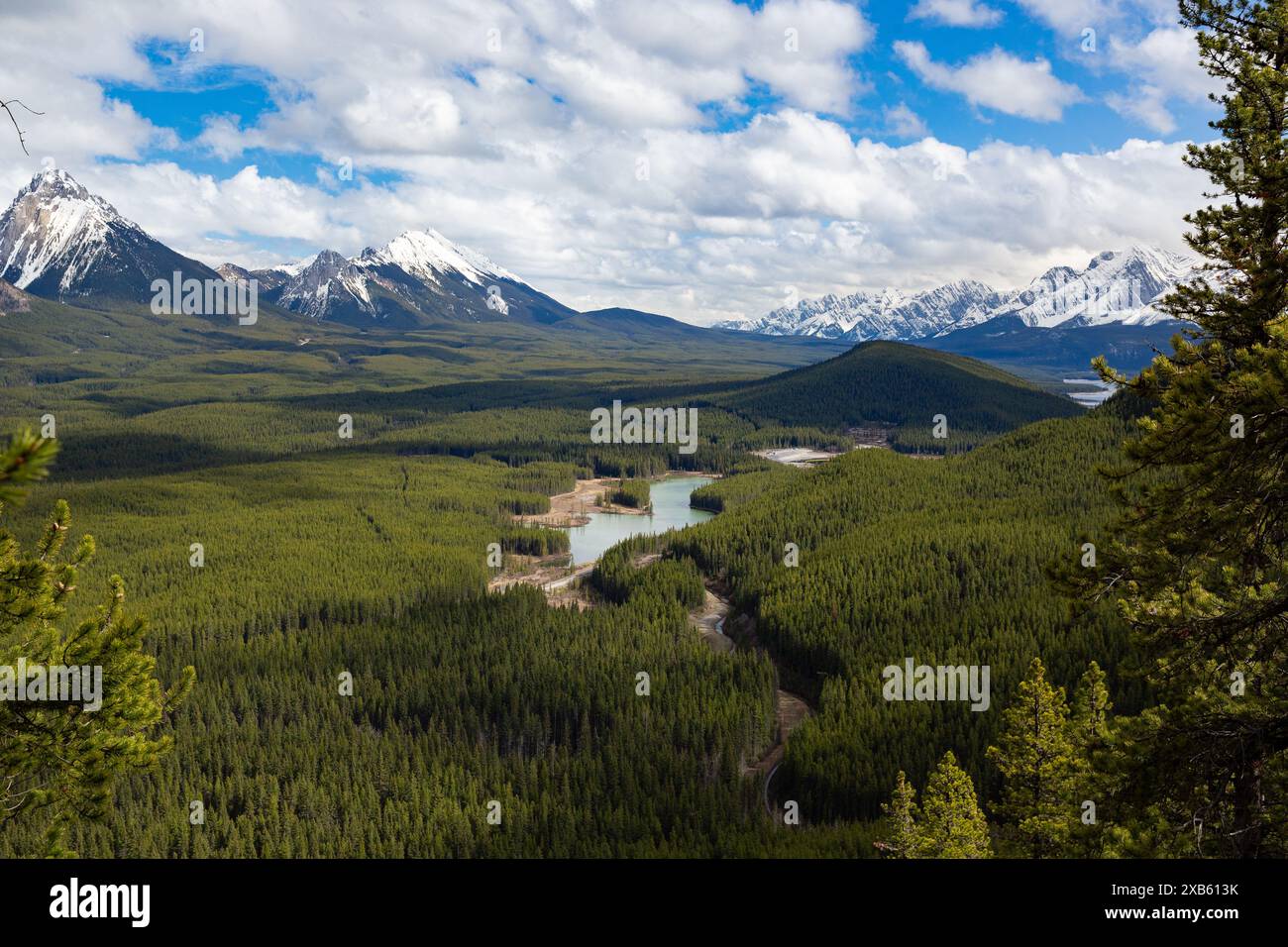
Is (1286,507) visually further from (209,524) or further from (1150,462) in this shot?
(209,524)

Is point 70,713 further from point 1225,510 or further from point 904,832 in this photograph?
point 904,832

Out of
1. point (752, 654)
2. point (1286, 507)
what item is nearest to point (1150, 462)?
point (1286, 507)

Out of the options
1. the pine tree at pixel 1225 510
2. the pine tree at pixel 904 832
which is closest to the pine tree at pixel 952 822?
the pine tree at pixel 904 832

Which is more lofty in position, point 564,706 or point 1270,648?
point 1270,648

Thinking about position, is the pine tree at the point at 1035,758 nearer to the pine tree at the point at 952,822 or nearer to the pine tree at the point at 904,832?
the pine tree at the point at 952,822

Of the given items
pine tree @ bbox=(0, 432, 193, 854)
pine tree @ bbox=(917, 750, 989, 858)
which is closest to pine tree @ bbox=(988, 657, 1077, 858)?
pine tree @ bbox=(917, 750, 989, 858)
